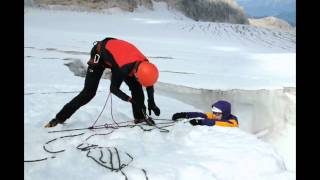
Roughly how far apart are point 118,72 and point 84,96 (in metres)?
0.38

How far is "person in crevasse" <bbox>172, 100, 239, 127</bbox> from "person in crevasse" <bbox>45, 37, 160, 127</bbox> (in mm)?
398

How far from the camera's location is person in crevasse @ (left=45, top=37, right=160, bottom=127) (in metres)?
3.33

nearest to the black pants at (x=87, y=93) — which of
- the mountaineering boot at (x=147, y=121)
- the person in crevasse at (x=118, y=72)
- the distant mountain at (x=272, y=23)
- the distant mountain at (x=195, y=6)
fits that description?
the person in crevasse at (x=118, y=72)

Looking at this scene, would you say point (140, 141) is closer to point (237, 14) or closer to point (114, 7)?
point (114, 7)

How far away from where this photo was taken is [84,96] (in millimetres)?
3465

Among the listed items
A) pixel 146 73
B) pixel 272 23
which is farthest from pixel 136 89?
pixel 272 23

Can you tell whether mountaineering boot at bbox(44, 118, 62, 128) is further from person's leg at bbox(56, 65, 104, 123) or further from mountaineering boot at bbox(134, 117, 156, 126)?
mountaineering boot at bbox(134, 117, 156, 126)

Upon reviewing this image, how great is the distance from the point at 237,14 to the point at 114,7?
340 inches

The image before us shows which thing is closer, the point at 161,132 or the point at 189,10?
the point at 161,132

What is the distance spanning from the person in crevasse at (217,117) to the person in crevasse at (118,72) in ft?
1.30

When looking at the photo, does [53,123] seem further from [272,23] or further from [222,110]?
[272,23]
